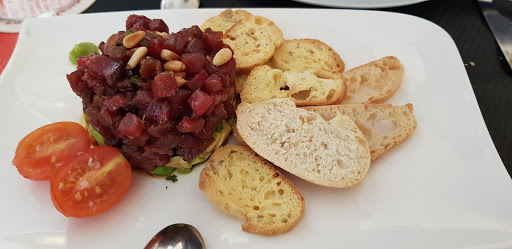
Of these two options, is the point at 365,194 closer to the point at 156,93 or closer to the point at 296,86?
the point at 296,86

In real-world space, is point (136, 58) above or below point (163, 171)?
above

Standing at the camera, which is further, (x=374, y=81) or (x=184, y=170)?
(x=374, y=81)

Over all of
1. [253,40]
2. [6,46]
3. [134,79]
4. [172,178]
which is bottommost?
[6,46]

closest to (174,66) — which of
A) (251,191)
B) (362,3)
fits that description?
(251,191)

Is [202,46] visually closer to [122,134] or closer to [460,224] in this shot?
[122,134]

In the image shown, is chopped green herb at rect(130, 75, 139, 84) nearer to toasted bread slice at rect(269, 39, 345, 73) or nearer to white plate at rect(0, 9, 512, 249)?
white plate at rect(0, 9, 512, 249)

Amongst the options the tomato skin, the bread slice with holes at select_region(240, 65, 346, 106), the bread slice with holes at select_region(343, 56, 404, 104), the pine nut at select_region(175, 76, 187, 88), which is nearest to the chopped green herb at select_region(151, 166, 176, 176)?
the tomato skin
